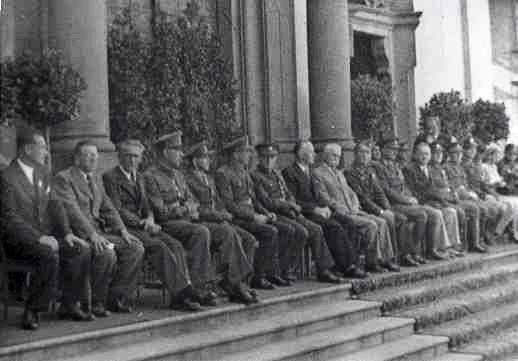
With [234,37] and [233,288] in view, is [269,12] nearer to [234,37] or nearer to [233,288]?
[234,37]

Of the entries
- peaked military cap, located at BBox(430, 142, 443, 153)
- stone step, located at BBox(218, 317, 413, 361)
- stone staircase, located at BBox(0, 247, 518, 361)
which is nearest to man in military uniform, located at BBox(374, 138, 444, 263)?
stone staircase, located at BBox(0, 247, 518, 361)

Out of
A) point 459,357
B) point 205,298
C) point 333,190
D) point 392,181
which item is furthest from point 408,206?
point 205,298

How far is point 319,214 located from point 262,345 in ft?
8.31

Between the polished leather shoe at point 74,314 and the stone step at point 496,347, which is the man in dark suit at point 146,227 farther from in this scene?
the stone step at point 496,347

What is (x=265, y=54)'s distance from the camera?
1084 centimetres

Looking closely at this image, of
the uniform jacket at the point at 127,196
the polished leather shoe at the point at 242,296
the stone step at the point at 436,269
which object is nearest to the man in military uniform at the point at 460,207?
the stone step at the point at 436,269

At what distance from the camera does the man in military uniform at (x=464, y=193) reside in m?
10.7

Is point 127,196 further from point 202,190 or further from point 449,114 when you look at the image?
point 449,114

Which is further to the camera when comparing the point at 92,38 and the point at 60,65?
the point at 92,38

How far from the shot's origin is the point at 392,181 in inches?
388

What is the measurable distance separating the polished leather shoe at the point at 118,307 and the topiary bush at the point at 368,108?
6.55 m

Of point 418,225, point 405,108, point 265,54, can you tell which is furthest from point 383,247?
point 405,108

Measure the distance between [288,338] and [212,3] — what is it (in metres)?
5.63

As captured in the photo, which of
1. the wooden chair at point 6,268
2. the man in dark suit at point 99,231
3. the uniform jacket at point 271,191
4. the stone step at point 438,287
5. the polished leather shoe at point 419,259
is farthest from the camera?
the polished leather shoe at point 419,259
